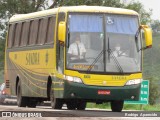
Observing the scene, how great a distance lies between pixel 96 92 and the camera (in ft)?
86.6

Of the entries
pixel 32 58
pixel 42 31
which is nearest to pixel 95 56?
pixel 42 31

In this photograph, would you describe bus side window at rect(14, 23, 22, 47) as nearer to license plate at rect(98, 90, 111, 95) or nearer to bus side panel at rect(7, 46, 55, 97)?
bus side panel at rect(7, 46, 55, 97)

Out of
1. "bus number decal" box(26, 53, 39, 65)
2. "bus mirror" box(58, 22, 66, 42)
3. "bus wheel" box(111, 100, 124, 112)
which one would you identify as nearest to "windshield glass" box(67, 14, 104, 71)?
"bus mirror" box(58, 22, 66, 42)

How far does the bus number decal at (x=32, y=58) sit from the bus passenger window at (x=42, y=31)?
567 millimetres

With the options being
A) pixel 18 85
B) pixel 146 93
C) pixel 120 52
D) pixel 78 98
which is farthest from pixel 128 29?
pixel 146 93

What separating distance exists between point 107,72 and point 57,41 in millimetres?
1933

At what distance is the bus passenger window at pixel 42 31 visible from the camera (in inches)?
1153

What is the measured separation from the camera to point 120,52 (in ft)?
87.7

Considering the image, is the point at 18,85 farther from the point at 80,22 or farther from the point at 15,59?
the point at 80,22

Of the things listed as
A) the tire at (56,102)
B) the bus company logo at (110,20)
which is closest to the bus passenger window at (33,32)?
the tire at (56,102)

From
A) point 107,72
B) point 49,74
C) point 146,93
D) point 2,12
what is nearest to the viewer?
point 107,72

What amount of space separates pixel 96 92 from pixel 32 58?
192 inches

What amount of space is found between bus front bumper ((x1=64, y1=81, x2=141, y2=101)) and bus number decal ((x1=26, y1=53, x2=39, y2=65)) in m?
3.85

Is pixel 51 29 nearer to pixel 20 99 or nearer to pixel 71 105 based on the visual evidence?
pixel 71 105
